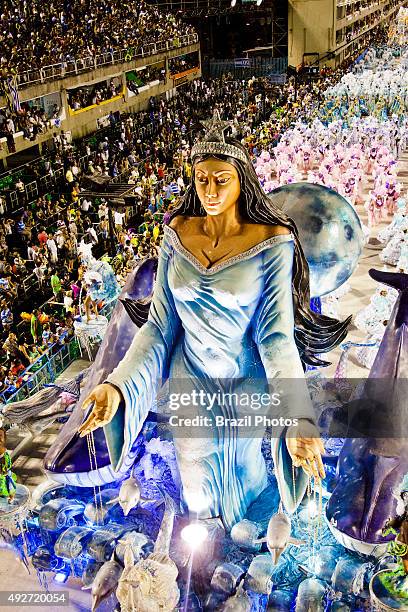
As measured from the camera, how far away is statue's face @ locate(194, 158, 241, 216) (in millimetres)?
4293

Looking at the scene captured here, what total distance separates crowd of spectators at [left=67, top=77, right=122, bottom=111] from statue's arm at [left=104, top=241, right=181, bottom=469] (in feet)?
60.6

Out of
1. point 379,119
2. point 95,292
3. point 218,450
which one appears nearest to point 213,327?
point 218,450

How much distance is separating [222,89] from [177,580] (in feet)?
98.6

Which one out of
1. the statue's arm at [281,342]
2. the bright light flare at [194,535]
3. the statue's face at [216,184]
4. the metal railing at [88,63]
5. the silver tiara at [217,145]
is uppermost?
the silver tiara at [217,145]

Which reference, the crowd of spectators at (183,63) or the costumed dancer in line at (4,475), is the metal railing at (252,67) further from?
the costumed dancer in line at (4,475)

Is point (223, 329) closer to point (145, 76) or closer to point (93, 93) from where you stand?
point (93, 93)

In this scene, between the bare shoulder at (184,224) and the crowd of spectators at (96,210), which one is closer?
the bare shoulder at (184,224)

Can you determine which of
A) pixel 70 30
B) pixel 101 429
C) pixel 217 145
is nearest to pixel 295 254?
pixel 217 145

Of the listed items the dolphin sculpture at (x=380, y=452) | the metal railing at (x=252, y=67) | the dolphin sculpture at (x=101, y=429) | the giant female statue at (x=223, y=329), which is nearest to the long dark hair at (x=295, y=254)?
the giant female statue at (x=223, y=329)

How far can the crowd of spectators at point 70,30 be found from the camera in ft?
68.3

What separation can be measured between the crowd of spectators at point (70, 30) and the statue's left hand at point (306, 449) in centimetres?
1584

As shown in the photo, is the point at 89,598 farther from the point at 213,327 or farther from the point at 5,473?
the point at 213,327

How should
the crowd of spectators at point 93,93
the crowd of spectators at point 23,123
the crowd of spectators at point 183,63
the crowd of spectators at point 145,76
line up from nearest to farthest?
the crowd of spectators at point 23,123 → the crowd of spectators at point 93,93 → the crowd of spectators at point 145,76 → the crowd of spectators at point 183,63

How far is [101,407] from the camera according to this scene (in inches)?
169
